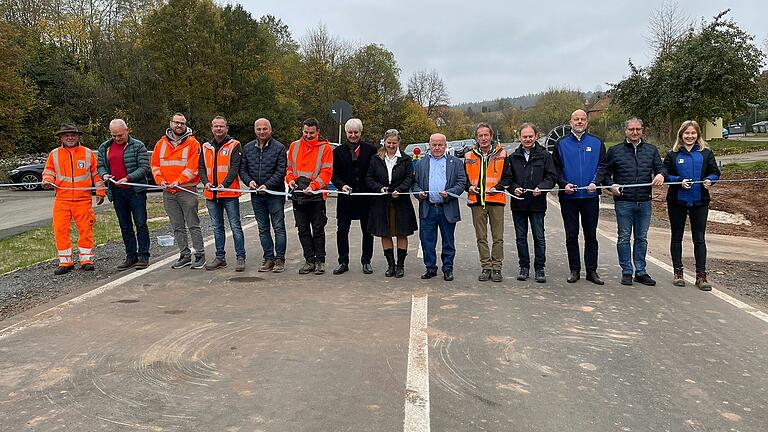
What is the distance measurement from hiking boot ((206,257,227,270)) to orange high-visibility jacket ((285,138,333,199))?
1.47m

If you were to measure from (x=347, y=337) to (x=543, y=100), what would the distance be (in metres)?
96.6

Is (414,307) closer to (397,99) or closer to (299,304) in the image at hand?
(299,304)

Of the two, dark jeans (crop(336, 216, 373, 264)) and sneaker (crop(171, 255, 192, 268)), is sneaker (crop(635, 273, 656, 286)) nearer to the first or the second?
dark jeans (crop(336, 216, 373, 264))

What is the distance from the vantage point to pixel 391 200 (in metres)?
7.55

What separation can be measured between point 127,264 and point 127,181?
3.64ft

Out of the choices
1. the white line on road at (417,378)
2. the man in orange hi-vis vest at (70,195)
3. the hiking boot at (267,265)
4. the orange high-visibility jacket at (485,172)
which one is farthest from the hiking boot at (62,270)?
the orange high-visibility jacket at (485,172)

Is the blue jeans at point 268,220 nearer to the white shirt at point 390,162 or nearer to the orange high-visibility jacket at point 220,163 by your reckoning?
the orange high-visibility jacket at point 220,163

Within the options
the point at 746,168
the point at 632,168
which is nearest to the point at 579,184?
the point at 632,168

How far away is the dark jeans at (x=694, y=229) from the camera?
22.8 feet

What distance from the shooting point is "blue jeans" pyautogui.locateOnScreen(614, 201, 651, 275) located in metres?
7.08

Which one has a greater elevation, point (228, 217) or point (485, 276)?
point (228, 217)

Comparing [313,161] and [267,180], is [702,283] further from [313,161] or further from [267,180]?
[267,180]

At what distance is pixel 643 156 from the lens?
7.13 meters

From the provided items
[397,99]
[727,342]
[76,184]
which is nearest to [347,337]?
[727,342]
